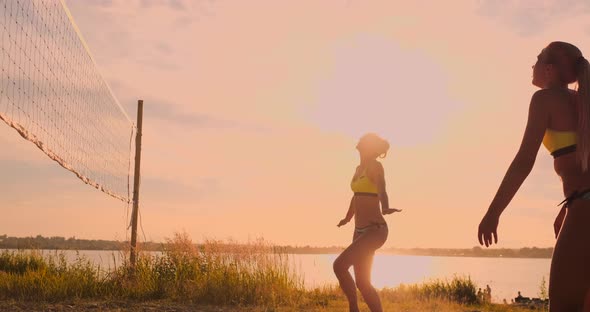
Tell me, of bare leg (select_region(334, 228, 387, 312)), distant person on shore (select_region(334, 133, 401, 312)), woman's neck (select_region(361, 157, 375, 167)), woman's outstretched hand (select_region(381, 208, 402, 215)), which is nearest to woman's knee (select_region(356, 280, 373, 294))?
distant person on shore (select_region(334, 133, 401, 312))

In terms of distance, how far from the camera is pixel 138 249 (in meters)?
12.8

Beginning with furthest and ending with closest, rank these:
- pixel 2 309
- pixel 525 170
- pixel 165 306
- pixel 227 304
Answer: pixel 227 304
pixel 165 306
pixel 2 309
pixel 525 170

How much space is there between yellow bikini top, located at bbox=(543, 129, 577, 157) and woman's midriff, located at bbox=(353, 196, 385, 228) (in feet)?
12.1

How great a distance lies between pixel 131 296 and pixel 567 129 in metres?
9.86

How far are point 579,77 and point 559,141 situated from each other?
12.2 inches

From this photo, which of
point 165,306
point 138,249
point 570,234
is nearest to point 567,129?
point 570,234

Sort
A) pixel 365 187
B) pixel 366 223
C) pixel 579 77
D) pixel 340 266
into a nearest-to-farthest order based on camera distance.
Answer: pixel 579 77, pixel 340 266, pixel 366 223, pixel 365 187

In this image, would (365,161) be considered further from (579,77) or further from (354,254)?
(579,77)

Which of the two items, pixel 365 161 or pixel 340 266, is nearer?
pixel 340 266

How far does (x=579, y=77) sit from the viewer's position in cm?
288

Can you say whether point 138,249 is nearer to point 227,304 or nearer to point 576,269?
point 227,304

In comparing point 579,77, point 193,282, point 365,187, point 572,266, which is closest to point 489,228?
point 572,266

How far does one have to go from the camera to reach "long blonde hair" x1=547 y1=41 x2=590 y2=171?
9.03 feet

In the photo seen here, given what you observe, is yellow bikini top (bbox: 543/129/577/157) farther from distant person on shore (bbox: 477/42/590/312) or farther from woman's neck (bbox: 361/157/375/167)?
woman's neck (bbox: 361/157/375/167)
